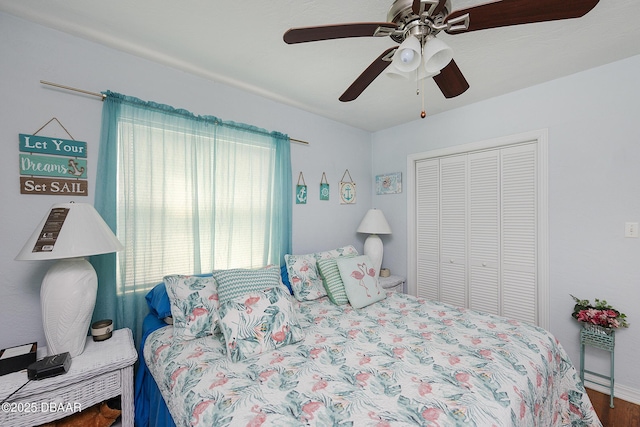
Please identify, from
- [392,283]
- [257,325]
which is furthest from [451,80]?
[392,283]

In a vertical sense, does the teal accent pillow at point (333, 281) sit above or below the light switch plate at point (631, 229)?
below

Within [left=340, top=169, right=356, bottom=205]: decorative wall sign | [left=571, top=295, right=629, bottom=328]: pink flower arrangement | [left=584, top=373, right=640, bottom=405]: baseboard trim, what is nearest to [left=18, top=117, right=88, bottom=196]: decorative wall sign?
[left=340, top=169, right=356, bottom=205]: decorative wall sign

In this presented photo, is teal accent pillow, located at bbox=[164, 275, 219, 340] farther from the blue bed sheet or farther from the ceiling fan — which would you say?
the ceiling fan

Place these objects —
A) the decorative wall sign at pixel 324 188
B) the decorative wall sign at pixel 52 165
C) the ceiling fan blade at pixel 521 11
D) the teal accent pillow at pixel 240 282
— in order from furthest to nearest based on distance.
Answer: the decorative wall sign at pixel 324 188 → the teal accent pillow at pixel 240 282 → the decorative wall sign at pixel 52 165 → the ceiling fan blade at pixel 521 11

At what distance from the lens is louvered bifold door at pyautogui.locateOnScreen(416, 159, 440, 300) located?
3.18m

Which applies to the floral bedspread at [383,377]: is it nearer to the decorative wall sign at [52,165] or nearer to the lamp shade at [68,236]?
the lamp shade at [68,236]

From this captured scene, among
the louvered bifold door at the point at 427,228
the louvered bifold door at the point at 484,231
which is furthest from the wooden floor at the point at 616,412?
the louvered bifold door at the point at 427,228

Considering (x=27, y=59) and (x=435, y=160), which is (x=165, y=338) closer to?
(x=27, y=59)

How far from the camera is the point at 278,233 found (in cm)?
267

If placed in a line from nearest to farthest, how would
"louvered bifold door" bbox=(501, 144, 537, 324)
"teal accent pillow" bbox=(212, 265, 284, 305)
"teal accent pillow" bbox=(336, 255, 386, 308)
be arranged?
"teal accent pillow" bbox=(212, 265, 284, 305)
"teal accent pillow" bbox=(336, 255, 386, 308)
"louvered bifold door" bbox=(501, 144, 537, 324)

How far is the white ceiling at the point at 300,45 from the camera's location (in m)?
1.52

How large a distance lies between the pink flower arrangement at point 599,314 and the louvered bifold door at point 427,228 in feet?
4.05

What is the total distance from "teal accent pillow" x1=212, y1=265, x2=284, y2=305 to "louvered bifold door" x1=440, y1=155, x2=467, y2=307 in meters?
2.07

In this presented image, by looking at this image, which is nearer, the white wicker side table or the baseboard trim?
the white wicker side table
